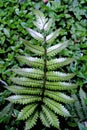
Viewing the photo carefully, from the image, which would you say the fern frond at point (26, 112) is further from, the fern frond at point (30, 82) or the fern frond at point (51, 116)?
the fern frond at point (30, 82)

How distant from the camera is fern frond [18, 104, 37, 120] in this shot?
9.21 ft

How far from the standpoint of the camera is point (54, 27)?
156 inches

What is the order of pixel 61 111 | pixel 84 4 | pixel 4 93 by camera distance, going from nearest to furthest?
pixel 61 111 < pixel 4 93 < pixel 84 4

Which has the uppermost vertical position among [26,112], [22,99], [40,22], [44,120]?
[40,22]

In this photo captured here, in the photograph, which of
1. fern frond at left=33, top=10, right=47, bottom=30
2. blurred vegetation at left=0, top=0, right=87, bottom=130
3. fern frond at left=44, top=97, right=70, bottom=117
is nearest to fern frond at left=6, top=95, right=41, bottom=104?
fern frond at left=44, top=97, right=70, bottom=117

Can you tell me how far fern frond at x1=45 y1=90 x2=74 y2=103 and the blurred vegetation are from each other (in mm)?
542

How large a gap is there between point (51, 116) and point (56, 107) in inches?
3.9

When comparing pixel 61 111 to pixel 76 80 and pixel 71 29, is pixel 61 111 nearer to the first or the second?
pixel 76 80

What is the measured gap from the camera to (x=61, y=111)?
282 centimetres

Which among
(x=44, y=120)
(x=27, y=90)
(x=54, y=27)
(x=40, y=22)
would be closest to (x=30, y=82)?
(x=27, y=90)

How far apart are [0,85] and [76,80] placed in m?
0.89

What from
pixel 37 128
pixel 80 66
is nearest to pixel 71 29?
pixel 80 66

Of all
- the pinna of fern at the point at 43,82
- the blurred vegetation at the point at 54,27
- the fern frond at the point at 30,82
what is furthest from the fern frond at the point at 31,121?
the blurred vegetation at the point at 54,27

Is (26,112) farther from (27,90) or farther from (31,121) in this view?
(27,90)
